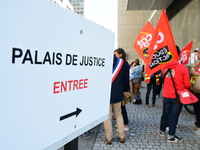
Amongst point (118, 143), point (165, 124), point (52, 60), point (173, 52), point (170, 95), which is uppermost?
point (173, 52)

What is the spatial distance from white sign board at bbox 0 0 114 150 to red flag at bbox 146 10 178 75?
260 cm

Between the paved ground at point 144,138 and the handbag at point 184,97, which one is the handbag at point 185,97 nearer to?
the handbag at point 184,97

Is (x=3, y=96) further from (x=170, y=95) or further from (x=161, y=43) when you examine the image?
(x=170, y=95)

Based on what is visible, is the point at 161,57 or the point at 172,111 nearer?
the point at 161,57

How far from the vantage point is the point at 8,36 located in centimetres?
66

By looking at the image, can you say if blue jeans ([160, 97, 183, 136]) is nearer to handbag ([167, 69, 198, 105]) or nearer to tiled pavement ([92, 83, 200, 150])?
handbag ([167, 69, 198, 105])

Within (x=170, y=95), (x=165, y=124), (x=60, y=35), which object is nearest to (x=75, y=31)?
(x=60, y=35)

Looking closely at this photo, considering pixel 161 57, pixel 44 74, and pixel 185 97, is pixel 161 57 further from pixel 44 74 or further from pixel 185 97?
pixel 44 74

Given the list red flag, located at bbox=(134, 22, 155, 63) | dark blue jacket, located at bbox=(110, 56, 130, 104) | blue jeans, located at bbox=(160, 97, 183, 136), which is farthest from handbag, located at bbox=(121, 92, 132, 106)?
red flag, located at bbox=(134, 22, 155, 63)

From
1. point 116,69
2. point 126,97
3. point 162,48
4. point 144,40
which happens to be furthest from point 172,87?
point 144,40

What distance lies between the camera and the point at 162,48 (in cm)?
367

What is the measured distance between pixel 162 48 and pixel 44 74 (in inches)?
127

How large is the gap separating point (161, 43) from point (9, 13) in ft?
10.8

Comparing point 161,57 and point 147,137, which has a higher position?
point 161,57
